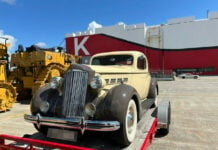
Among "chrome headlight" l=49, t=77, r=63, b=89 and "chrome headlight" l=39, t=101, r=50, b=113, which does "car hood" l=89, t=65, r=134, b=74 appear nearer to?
"chrome headlight" l=49, t=77, r=63, b=89

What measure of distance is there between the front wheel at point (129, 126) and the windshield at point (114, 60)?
165 centimetres

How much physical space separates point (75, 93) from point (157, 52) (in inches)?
1306

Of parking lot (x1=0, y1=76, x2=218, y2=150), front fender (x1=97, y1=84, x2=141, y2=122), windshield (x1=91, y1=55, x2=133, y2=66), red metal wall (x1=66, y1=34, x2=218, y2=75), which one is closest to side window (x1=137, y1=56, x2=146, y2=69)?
windshield (x1=91, y1=55, x2=133, y2=66)

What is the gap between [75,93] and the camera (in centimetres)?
→ 351

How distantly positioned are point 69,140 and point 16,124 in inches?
151

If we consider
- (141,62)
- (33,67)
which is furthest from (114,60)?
(33,67)

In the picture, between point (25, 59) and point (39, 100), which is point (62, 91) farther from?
point (25, 59)

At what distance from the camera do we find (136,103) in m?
3.99

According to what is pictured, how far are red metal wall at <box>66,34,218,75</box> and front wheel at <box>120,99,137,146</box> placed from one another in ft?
102

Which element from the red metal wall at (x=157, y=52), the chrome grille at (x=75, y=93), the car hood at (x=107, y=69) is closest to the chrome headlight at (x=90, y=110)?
the chrome grille at (x=75, y=93)

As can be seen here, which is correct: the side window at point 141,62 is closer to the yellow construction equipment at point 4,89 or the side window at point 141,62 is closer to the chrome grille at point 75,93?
the chrome grille at point 75,93

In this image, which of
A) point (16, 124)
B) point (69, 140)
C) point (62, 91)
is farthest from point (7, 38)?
point (69, 140)

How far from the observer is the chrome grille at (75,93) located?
3451 millimetres

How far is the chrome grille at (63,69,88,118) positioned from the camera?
345 cm
